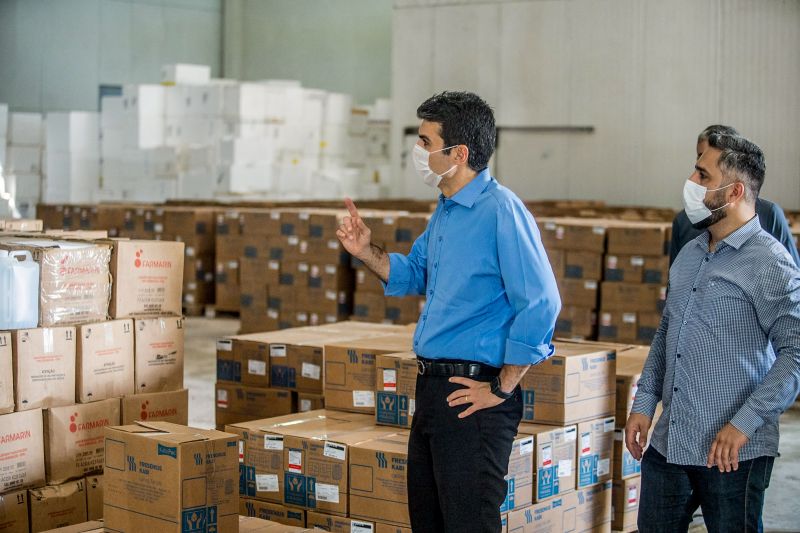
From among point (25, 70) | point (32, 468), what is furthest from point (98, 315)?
point (25, 70)

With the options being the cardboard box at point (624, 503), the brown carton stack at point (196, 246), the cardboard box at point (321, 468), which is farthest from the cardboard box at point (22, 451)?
the brown carton stack at point (196, 246)

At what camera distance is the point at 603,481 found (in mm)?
4625

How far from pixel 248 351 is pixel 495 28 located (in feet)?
34.1

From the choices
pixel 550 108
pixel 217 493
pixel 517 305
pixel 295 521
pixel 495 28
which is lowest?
pixel 295 521

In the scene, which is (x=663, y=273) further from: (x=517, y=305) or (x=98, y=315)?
(x=517, y=305)

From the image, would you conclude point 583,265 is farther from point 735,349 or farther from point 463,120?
point 463,120

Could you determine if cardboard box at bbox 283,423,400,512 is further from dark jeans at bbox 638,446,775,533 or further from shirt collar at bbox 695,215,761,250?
shirt collar at bbox 695,215,761,250

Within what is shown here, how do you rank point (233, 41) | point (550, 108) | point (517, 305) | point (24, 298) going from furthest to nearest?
point (233, 41) < point (550, 108) < point (24, 298) < point (517, 305)

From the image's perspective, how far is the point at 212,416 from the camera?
7566mm

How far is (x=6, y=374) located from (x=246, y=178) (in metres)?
10.1

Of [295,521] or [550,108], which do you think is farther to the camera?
[550,108]

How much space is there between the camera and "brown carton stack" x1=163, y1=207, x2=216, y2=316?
41.1 feet

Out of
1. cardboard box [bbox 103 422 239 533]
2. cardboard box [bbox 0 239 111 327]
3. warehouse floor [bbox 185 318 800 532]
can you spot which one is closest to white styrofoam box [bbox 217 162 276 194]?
warehouse floor [bbox 185 318 800 532]

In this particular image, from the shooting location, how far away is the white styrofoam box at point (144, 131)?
14.2 m
